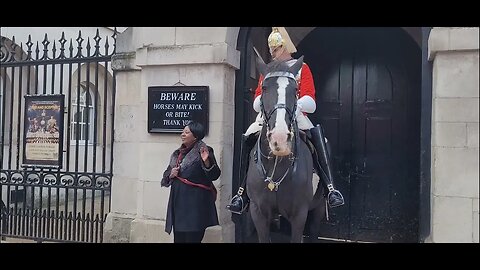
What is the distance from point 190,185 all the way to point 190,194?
97mm

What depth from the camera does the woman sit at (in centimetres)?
511

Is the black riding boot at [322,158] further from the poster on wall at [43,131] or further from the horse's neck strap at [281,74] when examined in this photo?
the poster on wall at [43,131]

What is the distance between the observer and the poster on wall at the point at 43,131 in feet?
22.6

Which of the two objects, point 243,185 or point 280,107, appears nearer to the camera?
point 280,107

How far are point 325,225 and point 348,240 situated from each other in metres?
0.42

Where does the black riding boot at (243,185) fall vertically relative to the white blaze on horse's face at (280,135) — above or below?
below

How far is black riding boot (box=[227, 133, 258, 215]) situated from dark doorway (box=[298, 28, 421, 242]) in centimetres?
289

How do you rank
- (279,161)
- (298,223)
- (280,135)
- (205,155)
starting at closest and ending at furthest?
(280,135) < (279,161) < (298,223) < (205,155)

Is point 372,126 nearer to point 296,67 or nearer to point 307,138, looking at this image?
point 307,138

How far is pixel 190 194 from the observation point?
5.12 m

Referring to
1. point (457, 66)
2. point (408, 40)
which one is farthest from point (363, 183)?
point (457, 66)

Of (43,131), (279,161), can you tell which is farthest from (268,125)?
(43,131)

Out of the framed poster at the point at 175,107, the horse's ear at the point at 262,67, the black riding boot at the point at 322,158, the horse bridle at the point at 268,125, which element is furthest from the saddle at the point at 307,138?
the framed poster at the point at 175,107

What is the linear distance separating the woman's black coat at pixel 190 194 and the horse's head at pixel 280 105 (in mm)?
1196
